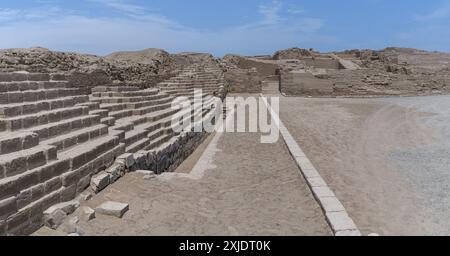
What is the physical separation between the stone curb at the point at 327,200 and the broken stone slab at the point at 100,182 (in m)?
3.13

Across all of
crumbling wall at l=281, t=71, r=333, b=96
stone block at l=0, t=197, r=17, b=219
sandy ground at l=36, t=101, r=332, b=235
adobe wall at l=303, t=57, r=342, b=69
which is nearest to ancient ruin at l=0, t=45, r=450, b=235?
stone block at l=0, t=197, r=17, b=219

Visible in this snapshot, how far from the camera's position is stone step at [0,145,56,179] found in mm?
4031

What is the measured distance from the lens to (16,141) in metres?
4.44

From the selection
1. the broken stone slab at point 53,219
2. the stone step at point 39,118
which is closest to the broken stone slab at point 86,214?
the broken stone slab at point 53,219

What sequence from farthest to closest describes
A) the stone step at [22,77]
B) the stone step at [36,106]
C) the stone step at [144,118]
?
the stone step at [144,118] < the stone step at [22,77] < the stone step at [36,106]

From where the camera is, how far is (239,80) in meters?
27.3

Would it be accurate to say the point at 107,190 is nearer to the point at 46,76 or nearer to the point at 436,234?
the point at 46,76

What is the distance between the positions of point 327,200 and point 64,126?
3.96 m

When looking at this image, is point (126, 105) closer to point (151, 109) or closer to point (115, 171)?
point (151, 109)

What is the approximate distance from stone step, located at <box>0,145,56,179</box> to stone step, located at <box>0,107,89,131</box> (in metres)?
0.46

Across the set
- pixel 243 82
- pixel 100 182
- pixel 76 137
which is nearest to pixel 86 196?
pixel 100 182

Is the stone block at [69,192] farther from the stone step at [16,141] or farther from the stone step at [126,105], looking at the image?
the stone step at [126,105]

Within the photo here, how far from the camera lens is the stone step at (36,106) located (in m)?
4.88

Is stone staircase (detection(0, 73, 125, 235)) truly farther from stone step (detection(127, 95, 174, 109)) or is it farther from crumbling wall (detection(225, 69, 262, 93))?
crumbling wall (detection(225, 69, 262, 93))
